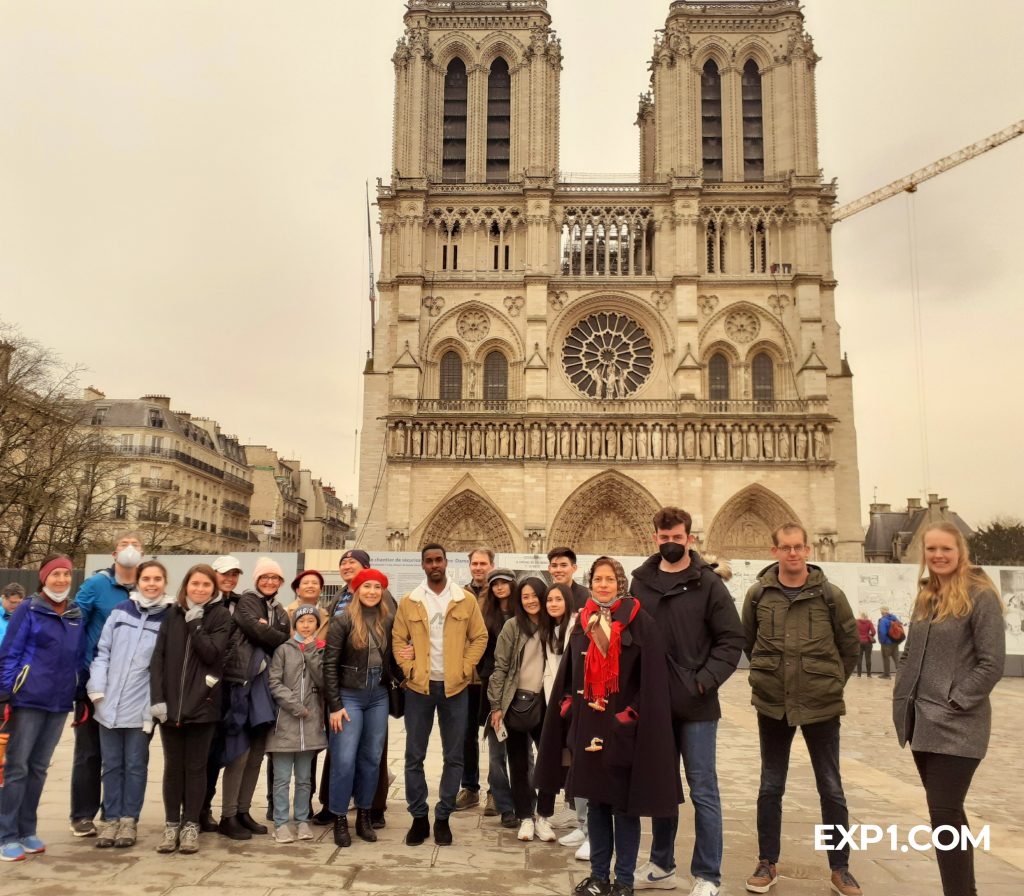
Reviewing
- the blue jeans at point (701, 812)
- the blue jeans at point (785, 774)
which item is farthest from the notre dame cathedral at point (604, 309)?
the blue jeans at point (701, 812)

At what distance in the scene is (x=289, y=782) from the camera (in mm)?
4719

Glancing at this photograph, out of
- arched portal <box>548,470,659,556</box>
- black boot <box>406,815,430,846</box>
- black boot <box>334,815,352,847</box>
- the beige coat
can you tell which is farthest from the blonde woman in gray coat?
arched portal <box>548,470,659,556</box>

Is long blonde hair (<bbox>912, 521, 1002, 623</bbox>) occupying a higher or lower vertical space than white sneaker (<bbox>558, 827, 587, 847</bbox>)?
higher

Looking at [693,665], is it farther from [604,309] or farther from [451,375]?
[604,309]

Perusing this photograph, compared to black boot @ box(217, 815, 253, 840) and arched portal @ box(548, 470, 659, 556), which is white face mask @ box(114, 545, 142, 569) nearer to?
black boot @ box(217, 815, 253, 840)

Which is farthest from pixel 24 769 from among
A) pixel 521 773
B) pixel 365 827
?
pixel 521 773

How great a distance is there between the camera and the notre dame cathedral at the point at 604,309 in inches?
1014

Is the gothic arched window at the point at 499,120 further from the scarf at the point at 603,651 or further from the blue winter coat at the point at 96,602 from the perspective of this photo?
the scarf at the point at 603,651

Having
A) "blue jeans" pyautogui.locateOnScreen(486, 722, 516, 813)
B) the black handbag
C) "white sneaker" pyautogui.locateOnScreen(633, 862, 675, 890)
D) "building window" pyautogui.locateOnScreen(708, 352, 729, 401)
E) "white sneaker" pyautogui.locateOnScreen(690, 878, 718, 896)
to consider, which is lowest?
"white sneaker" pyautogui.locateOnScreen(633, 862, 675, 890)

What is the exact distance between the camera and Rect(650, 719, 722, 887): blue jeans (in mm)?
3840

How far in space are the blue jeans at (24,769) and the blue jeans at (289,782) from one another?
118 cm

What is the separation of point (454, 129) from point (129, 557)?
27131 mm

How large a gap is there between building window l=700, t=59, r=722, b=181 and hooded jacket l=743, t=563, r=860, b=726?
89.0ft

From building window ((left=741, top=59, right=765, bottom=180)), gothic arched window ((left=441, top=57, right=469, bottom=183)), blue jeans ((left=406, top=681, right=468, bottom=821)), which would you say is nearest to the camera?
blue jeans ((left=406, top=681, right=468, bottom=821))
